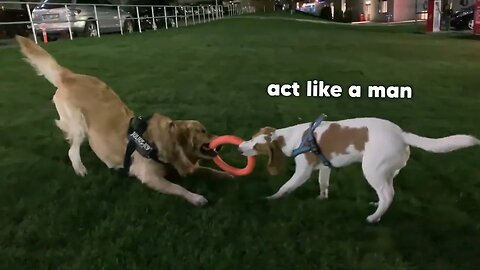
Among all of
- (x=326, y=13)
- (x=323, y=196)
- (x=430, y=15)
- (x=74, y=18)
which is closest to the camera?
(x=323, y=196)

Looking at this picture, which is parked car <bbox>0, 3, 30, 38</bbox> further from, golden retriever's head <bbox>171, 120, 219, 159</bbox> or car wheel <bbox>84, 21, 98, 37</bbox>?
golden retriever's head <bbox>171, 120, 219, 159</bbox>

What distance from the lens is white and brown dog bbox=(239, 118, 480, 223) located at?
1.88 meters

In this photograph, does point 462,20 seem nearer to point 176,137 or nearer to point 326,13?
point 176,137

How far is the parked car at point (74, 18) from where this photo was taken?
12711mm

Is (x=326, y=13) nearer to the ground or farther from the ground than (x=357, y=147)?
nearer to the ground

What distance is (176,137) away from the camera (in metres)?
2.50

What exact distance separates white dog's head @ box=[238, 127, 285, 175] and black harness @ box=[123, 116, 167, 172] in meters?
0.53

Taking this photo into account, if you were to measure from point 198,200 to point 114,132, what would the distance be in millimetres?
701

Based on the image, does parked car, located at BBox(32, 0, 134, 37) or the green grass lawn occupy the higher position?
parked car, located at BBox(32, 0, 134, 37)

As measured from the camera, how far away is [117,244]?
192cm

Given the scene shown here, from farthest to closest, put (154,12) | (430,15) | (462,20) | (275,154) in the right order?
(154,12) → (462,20) → (430,15) → (275,154)

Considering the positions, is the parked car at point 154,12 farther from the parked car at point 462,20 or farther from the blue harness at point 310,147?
the blue harness at point 310,147

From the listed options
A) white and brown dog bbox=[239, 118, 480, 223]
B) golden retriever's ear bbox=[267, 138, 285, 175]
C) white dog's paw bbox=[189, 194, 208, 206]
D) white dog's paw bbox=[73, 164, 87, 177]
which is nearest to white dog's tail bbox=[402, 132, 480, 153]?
white and brown dog bbox=[239, 118, 480, 223]

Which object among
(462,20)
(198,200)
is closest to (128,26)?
(462,20)
